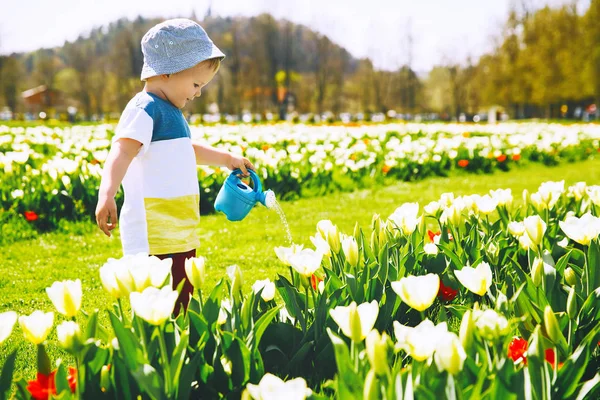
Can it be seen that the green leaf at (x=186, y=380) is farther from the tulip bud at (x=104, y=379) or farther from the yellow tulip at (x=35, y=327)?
the yellow tulip at (x=35, y=327)

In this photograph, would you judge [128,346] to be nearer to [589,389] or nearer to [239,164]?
[589,389]

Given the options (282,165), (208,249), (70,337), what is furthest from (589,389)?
(282,165)

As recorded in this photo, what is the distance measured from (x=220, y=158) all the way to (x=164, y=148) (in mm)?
375

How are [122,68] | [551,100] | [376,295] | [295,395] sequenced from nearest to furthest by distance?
[295,395], [376,295], [551,100], [122,68]

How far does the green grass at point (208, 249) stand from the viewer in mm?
3373

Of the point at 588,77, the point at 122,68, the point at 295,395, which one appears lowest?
the point at 295,395

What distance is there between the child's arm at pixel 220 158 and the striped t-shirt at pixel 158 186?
26cm

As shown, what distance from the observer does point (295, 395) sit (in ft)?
4.10

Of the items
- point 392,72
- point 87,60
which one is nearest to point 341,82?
point 392,72

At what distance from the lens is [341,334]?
2086 millimetres

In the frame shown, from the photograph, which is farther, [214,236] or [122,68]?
[122,68]

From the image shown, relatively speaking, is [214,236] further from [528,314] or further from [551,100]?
[551,100]

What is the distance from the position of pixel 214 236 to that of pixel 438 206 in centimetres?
228

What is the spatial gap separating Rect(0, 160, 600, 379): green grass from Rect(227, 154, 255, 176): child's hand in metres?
0.87
